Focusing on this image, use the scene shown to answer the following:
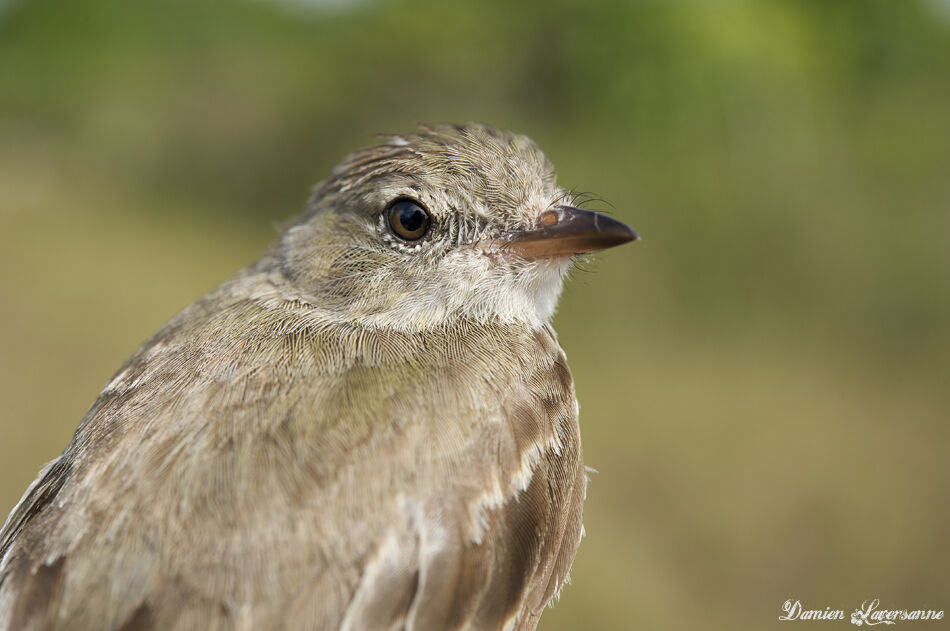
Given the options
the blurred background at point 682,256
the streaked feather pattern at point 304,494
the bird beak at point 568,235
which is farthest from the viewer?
the blurred background at point 682,256

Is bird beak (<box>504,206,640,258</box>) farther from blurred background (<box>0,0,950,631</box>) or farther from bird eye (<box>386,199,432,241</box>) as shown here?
blurred background (<box>0,0,950,631</box>)

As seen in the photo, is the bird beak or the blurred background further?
the blurred background

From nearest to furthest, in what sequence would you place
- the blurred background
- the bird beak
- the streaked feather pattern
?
1. the streaked feather pattern
2. the bird beak
3. the blurred background

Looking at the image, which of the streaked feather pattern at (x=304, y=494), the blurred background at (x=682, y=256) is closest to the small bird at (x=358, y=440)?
the streaked feather pattern at (x=304, y=494)

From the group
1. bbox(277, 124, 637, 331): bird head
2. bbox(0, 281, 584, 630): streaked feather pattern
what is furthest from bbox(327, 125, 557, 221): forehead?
bbox(0, 281, 584, 630): streaked feather pattern

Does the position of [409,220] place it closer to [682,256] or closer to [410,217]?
[410,217]

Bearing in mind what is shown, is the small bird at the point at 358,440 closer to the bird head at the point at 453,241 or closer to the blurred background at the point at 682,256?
the bird head at the point at 453,241
